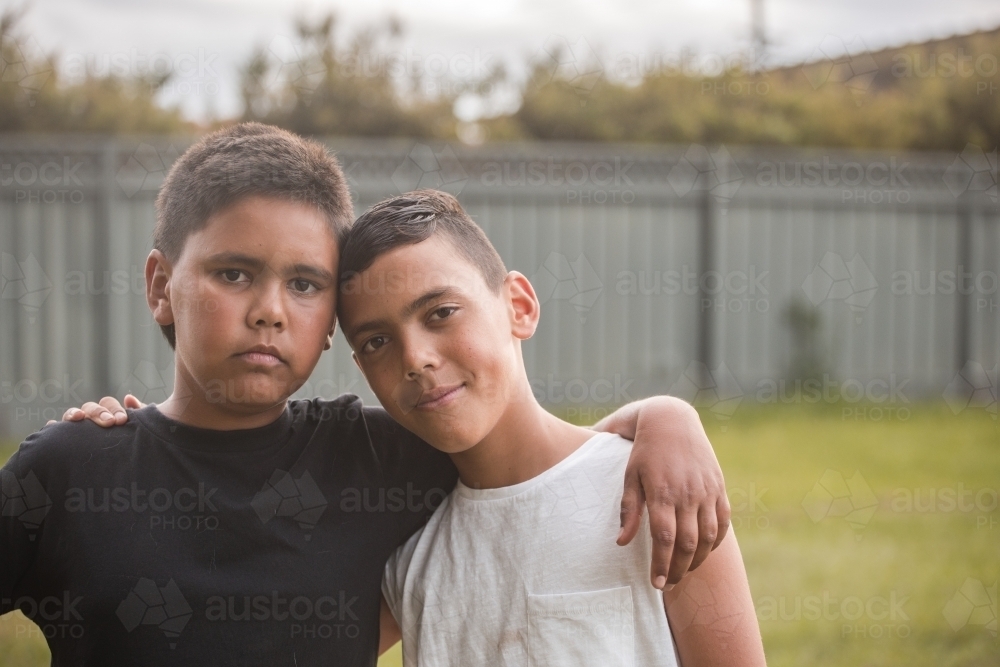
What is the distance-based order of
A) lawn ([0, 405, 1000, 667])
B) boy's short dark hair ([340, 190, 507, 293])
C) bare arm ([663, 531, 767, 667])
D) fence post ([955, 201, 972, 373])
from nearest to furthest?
1. bare arm ([663, 531, 767, 667])
2. boy's short dark hair ([340, 190, 507, 293])
3. lawn ([0, 405, 1000, 667])
4. fence post ([955, 201, 972, 373])

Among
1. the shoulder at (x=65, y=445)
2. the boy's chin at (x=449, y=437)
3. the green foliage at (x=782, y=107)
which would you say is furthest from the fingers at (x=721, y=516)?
the green foliage at (x=782, y=107)

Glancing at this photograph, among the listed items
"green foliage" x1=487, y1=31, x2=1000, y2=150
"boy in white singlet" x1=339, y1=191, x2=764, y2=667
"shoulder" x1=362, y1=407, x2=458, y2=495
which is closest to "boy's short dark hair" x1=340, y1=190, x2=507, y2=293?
"boy in white singlet" x1=339, y1=191, x2=764, y2=667

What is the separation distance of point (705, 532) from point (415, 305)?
621 millimetres

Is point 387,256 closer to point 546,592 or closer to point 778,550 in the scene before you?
point 546,592

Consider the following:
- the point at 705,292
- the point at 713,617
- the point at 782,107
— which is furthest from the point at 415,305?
the point at 782,107

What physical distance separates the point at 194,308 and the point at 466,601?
0.70 metres

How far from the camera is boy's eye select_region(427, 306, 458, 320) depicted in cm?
163

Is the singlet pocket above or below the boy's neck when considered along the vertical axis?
below

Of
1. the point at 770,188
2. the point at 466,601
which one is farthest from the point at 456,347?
the point at 770,188

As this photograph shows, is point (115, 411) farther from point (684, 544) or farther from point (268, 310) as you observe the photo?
point (684, 544)

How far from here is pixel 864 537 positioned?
4254mm

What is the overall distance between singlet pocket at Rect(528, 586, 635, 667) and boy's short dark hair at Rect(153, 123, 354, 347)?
0.79m

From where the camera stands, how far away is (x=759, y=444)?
18.7ft

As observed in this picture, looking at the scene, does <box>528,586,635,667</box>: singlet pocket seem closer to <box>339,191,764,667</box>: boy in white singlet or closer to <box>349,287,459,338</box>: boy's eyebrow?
<box>339,191,764,667</box>: boy in white singlet
